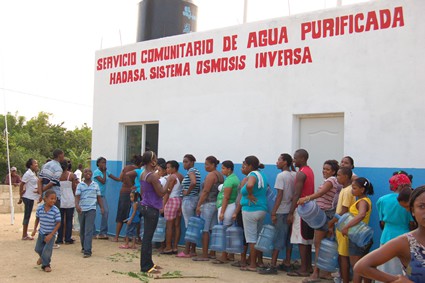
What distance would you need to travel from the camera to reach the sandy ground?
701cm

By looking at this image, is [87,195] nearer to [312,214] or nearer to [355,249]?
[312,214]

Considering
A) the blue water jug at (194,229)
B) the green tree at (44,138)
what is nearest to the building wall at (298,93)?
the blue water jug at (194,229)

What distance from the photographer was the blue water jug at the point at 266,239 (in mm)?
7520

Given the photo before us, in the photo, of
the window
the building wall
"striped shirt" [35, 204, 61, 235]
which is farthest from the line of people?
the window

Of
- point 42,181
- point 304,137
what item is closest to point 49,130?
point 42,181

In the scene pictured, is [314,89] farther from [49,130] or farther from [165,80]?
[49,130]

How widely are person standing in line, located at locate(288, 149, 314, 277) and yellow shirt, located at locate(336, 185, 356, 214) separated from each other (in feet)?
2.48

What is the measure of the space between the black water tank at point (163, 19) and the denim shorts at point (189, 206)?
4026 mm

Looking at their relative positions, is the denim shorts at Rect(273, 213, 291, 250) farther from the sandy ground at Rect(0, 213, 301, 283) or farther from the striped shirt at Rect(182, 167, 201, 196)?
the striped shirt at Rect(182, 167, 201, 196)

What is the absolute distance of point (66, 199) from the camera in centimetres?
986

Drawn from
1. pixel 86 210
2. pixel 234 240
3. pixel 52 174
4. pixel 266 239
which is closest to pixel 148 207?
pixel 234 240

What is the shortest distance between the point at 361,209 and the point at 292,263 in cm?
222

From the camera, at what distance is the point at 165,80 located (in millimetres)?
10352

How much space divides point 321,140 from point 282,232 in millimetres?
1545
